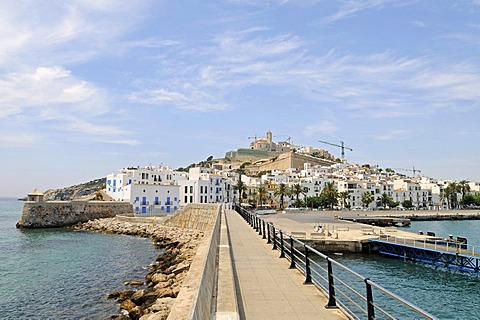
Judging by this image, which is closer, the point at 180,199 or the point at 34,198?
the point at 34,198

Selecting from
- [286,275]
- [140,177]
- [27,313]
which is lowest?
[27,313]

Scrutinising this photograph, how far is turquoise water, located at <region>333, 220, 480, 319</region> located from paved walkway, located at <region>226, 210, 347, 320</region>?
27.2 ft

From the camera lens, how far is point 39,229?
5381 centimetres

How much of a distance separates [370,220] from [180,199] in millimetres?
32929

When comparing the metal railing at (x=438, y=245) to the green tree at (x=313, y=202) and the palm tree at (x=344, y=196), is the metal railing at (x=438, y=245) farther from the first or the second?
the palm tree at (x=344, y=196)

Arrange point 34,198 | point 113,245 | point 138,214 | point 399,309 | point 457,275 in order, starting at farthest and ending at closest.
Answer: point 138,214
point 34,198
point 113,245
point 457,275
point 399,309

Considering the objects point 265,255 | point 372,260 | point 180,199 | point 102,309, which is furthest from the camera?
point 180,199

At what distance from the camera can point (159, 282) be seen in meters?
18.6

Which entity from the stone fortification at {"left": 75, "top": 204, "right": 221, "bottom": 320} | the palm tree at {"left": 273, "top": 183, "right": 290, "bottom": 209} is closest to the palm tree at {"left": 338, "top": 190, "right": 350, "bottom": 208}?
the palm tree at {"left": 273, "top": 183, "right": 290, "bottom": 209}

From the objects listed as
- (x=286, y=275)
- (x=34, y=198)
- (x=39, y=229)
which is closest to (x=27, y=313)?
(x=286, y=275)

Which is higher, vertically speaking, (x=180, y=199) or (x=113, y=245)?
(x=180, y=199)

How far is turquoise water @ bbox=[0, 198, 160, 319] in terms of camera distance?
17547 mm

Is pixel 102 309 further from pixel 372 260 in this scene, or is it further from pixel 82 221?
pixel 82 221

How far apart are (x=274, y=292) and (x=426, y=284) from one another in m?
17.1
